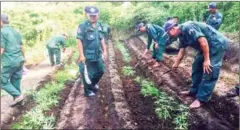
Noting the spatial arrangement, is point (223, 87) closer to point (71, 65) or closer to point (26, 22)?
point (71, 65)

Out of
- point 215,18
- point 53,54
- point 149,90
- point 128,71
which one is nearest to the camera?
point 149,90

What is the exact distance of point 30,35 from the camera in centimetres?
486

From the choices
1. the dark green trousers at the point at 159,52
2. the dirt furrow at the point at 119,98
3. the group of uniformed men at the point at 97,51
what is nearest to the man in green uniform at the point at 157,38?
the dark green trousers at the point at 159,52

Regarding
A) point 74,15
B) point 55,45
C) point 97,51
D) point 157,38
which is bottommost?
point 157,38

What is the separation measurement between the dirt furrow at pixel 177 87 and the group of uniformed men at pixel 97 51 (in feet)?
0.76

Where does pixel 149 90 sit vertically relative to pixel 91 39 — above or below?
below

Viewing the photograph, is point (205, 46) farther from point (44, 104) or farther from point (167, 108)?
point (44, 104)

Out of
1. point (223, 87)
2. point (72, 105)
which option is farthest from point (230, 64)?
point (72, 105)

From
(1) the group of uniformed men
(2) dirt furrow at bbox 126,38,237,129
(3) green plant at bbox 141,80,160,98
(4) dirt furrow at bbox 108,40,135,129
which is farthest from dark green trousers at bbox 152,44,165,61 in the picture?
(1) the group of uniformed men

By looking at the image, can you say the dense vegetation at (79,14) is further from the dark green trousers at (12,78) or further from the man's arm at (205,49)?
the man's arm at (205,49)

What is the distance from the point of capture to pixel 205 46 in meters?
4.48

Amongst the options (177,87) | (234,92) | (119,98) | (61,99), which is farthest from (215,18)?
(61,99)

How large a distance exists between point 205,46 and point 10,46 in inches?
97.3

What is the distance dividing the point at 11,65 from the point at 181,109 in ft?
7.58
